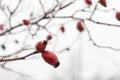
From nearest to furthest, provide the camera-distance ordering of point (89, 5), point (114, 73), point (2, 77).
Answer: point (89, 5)
point (2, 77)
point (114, 73)

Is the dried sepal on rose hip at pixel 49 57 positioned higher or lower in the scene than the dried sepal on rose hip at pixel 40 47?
lower

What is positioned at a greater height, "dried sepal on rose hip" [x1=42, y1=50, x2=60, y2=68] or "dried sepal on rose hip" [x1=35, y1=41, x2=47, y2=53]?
"dried sepal on rose hip" [x1=35, y1=41, x2=47, y2=53]

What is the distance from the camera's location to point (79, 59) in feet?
64.8

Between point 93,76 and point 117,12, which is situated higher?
point 117,12

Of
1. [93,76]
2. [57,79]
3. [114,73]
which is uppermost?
[114,73]

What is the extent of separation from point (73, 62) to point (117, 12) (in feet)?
57.1

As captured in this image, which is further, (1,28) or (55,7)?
(1,28)

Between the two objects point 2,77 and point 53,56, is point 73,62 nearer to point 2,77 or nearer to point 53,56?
point 2,77

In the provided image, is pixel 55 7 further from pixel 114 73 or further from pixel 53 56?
pixel 114 73

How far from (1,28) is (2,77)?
47.6 feet

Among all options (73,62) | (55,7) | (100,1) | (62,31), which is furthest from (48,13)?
(73,62)

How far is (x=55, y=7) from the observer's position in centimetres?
315

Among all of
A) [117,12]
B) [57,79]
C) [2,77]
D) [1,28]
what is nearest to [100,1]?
[117,12]

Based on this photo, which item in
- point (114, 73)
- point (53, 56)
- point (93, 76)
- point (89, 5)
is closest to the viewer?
point (53, 56)
